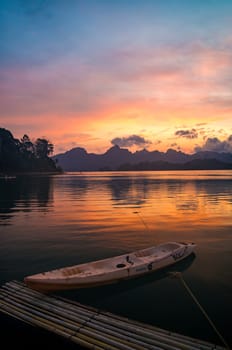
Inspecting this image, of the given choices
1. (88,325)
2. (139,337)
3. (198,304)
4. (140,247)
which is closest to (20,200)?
(140,247)

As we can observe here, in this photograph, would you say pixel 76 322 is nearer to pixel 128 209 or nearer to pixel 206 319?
pixel 206 319

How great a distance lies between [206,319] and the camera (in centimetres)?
1180

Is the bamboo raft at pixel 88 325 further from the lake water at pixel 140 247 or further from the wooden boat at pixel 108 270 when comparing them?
the lake water at pixel 140 247

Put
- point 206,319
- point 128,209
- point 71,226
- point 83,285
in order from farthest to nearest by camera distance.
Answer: point 128,209
point 71,226
point 83,285
point 206,319

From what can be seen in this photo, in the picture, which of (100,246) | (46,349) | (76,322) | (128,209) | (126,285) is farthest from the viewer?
(128,209)

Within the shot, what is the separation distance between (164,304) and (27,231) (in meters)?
18.7

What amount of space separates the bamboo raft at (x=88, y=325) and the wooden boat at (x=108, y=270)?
2.22 feet

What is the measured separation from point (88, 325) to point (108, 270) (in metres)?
4.69

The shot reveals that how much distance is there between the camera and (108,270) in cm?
1521

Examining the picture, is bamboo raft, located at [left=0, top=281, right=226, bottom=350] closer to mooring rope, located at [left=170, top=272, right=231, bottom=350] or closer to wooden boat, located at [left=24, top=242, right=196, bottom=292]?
wooden boat, located at [left=24, top=242, right=196, bottom=292]

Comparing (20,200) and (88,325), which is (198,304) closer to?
(88,325)

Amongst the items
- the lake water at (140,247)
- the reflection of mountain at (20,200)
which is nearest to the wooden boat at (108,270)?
the lake water at (140,247)

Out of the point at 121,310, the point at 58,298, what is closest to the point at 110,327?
the point at 121,310

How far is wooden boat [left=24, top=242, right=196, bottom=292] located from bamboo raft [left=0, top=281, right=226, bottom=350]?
0.68m
